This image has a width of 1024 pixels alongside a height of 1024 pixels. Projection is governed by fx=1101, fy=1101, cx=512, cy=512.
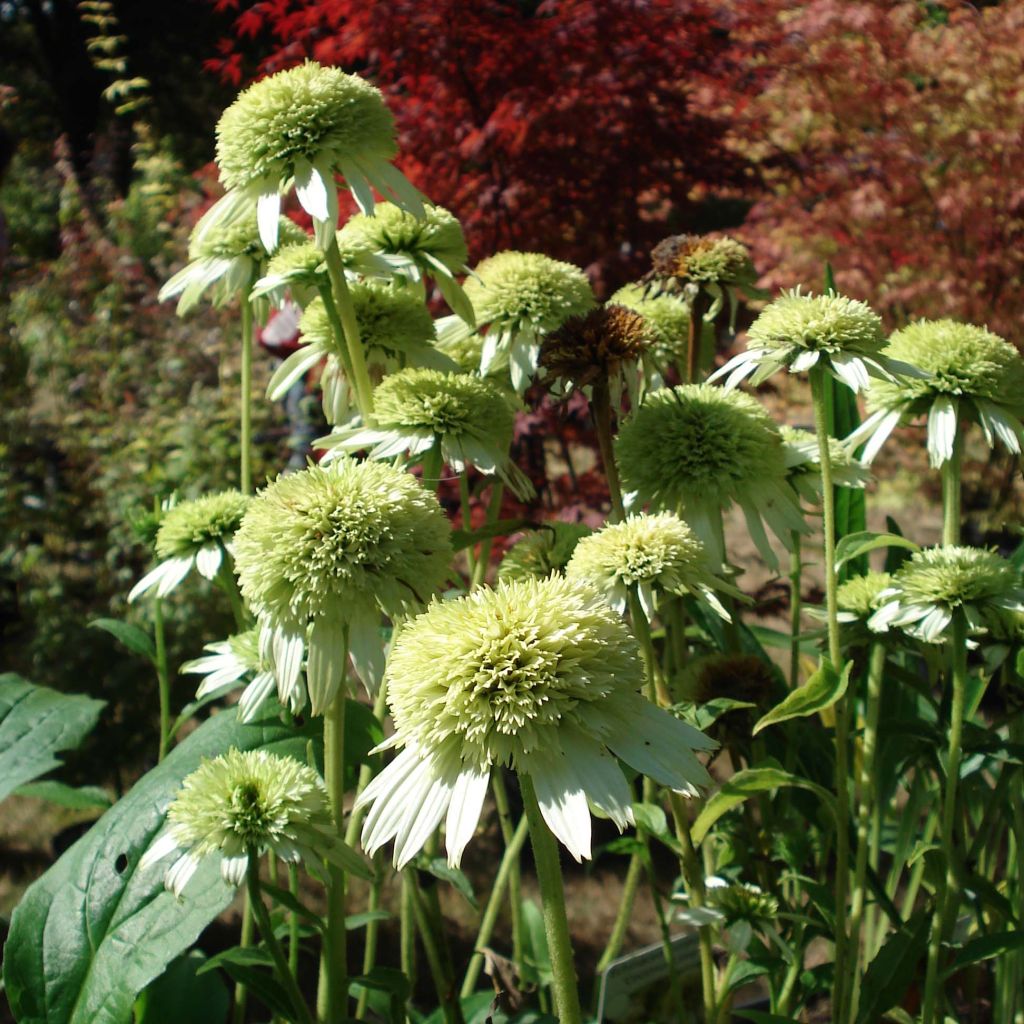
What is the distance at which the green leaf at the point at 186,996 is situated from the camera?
1.26 m

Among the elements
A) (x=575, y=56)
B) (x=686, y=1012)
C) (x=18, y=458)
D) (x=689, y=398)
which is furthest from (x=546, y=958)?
(x=18, y=458)

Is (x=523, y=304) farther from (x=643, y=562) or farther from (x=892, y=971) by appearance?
(x=892, y=971)

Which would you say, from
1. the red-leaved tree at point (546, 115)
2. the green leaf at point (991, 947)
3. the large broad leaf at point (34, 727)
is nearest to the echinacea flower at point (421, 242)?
the large broad leaf at point (34, 727)

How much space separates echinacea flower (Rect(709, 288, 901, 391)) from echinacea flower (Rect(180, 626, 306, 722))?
1.65ft

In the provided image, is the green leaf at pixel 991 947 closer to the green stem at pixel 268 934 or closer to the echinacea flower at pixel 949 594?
the echinacea flower at pixel 949 594

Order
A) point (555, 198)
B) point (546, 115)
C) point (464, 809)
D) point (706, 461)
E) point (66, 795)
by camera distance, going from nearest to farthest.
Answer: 1. point (464, 809)
2. point (706, 461)
3. point (66, 795)
4. point (546, 115)
5. point (555, 198)

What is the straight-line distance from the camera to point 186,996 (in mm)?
1295

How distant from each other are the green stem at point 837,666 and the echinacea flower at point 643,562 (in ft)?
0.29

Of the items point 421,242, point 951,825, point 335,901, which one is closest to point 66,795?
point 335,901

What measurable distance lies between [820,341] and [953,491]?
0.24 meters

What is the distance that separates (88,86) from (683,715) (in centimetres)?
989

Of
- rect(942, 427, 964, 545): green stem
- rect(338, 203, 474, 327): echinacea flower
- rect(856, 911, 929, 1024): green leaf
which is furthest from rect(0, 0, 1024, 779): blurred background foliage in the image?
rect(856, 911, 929, 1024): green leaf

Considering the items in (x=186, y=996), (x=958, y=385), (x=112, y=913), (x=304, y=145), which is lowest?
(x=186, y=996)

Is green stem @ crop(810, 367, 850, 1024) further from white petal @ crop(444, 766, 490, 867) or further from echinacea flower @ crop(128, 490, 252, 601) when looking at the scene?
echinacea flower @ crop(128, 490, 252, 601)
